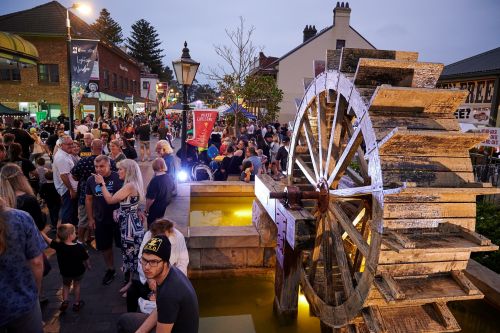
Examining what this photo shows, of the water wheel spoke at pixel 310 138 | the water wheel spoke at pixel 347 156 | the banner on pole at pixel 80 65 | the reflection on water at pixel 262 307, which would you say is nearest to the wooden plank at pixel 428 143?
the water wheel spoke at pixel 347 156

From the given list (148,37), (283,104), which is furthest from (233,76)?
(148,37)

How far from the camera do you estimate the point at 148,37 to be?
67625mm

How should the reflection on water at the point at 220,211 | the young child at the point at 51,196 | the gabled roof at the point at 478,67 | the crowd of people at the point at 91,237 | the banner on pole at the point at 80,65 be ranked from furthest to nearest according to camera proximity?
the gabled roof at the point at 478,67 < the banner on pole at the point at 80,65 < the reflection on water at the point at 220,211 < the young child at the point at 51,196 < the crowd of people at the point at 91,237

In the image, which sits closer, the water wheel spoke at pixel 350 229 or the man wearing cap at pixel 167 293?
the man wearing cap at pixel 167 293

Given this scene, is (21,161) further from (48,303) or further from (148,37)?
(148,37)

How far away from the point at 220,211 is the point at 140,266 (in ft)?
15.8

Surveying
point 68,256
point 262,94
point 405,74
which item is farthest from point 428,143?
point 262,94

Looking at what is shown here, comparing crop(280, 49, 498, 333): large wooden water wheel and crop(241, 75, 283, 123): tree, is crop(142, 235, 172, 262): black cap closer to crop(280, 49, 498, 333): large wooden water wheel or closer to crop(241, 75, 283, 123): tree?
crop(280, 49, 498, 333): large wooden water wheel

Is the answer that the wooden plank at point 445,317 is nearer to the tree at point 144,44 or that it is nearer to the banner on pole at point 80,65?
the banner on pole at point 80,65

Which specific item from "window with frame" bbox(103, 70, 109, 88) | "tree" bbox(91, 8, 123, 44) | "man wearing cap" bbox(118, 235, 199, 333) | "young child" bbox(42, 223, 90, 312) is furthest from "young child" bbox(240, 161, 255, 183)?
"tree" bbox(91, 8, 123, 44)

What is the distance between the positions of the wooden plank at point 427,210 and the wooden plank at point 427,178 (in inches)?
7.7

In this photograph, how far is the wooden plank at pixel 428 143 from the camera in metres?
3.27

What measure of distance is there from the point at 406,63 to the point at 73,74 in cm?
995

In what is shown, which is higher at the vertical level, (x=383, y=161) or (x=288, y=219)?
(x=383, y=161)
